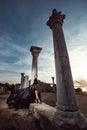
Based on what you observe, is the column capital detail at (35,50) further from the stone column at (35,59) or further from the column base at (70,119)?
the column base at (70,119)

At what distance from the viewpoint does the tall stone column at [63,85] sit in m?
2.66

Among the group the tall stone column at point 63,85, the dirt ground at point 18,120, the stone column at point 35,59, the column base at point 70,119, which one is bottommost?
the dirt ground at point 18,120

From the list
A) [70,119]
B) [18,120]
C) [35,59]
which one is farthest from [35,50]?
[70,119]

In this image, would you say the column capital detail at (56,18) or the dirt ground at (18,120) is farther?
the column capital detail at (56,18)

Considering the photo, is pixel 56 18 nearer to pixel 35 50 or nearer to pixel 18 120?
pixel 35 50

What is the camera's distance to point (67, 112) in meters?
2.76

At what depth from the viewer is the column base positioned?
249 cm

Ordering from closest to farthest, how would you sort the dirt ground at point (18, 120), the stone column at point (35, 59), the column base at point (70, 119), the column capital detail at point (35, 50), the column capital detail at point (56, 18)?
1. the column base at point (70, 119)
2. the dirt ground at point (18, 120)
3. the column capital detail at point (56, 18)
4. the stone column at point (35, 59)
5. the column capital detail at point (35, 50)

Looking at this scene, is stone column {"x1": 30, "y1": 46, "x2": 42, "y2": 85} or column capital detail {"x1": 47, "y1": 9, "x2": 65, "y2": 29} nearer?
column capital detail {"x1": 47, "y1": 9, "x2": 65, "y2": 29}

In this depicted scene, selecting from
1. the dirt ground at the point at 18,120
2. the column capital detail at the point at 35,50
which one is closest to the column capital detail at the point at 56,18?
the column capital detail at the point at 35,50

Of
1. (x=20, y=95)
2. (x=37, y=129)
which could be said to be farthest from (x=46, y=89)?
(x=37, y=129)

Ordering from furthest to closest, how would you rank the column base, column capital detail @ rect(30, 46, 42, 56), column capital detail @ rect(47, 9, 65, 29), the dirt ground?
1. column capital detail @ rect(30, 46, 42, 56)
2. column capital detail @ rect(47, 9, 65, 29)
3. the dirt ground
4. the column base

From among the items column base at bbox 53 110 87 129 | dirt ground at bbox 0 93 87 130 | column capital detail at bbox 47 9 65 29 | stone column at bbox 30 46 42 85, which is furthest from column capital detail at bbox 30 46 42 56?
column base at bbox 53 110 87 129

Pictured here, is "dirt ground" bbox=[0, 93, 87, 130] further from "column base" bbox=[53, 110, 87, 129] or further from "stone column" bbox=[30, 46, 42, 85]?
"stone column" bbox=[30, 46, 42, 85]
